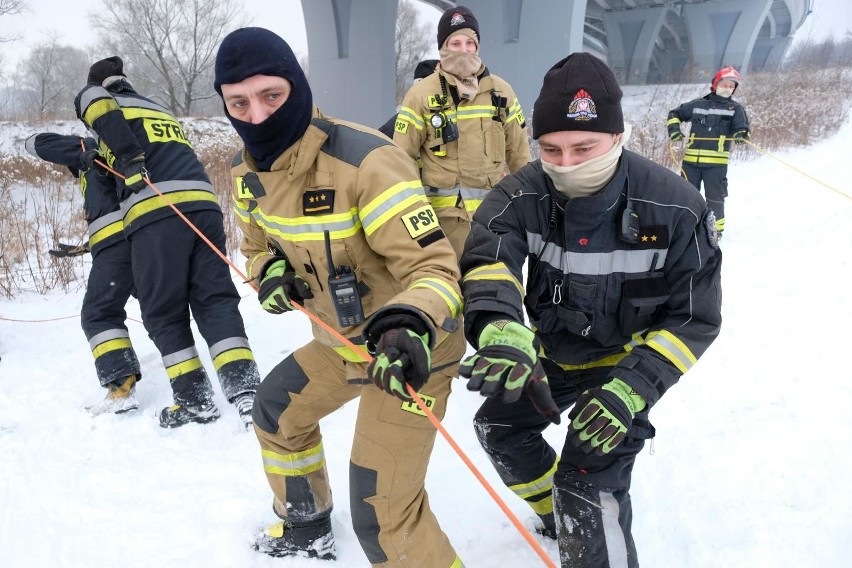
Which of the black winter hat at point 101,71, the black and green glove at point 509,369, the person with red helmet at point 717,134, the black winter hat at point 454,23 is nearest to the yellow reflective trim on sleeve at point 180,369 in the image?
the black winter hat at point 101,71

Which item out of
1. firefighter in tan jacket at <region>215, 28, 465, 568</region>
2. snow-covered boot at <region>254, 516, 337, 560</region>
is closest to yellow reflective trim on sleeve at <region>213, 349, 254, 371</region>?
snow-covered boot at <region>254, 516, 337, 560</region>

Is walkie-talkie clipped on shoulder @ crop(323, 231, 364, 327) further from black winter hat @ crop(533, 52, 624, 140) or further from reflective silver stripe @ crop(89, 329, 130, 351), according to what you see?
reflective silver stripe @ crop(89, 329, 130, 351)

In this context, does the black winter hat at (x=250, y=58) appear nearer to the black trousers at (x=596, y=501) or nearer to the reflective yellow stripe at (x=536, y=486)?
the black trousers at (x=596, y=501)

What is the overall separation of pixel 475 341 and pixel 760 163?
43.0 ft

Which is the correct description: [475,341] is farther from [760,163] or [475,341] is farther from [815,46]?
[815,46]

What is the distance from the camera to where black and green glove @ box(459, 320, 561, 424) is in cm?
152

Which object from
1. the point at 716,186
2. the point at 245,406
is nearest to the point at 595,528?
the point at 245,406

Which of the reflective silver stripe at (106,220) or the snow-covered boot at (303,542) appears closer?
the snow-covered boot at (303,542)

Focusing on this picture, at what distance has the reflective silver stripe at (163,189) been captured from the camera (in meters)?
3.24

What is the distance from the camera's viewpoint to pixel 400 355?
4.81ft

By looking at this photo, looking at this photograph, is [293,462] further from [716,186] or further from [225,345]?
[716,186]

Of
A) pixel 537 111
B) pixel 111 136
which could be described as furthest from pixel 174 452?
pixel 537 111

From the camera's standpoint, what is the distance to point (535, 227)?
198 cm

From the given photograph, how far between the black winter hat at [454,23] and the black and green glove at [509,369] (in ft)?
9.50
